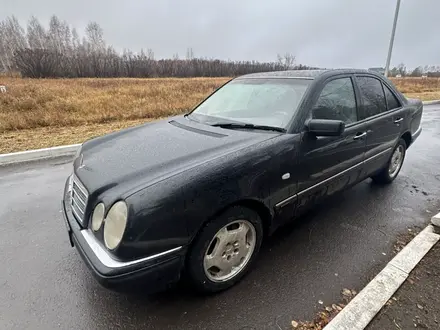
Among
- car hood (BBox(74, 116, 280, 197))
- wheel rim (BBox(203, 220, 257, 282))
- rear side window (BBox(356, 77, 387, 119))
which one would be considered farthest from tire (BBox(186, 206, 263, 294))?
rear side window (BBox(356, 77, 387, 119))

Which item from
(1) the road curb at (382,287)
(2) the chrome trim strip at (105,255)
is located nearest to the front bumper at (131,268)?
(2) the chrome trim strip at (105,255)

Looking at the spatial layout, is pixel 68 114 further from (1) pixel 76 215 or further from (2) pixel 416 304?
(2) pixel 416 304

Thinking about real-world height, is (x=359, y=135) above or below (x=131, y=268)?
above

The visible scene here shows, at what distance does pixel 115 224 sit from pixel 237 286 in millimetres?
1131

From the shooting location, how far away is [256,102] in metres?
2.82

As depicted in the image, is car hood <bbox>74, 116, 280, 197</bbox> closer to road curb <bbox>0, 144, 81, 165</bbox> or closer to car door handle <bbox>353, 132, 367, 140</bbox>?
car door handle <bbox>353, 132, 367, 140</bbox>

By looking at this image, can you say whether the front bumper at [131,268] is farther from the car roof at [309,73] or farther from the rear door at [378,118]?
the rear door at [378,118]

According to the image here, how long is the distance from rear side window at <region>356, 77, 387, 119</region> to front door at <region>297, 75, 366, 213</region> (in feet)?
0.67

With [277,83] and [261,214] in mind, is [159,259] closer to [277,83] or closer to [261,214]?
[261,214]

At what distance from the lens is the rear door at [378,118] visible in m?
3.12

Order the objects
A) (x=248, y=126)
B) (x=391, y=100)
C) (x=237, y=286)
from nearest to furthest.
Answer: (x=237, y=286)
(x=248, y=126)
(x=391, y=100)

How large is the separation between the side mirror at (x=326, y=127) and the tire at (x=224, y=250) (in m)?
0.88

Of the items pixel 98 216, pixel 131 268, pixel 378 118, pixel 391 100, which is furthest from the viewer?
pixel 391 100

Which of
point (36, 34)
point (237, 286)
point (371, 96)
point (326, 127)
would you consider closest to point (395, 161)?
point (371, 96)
